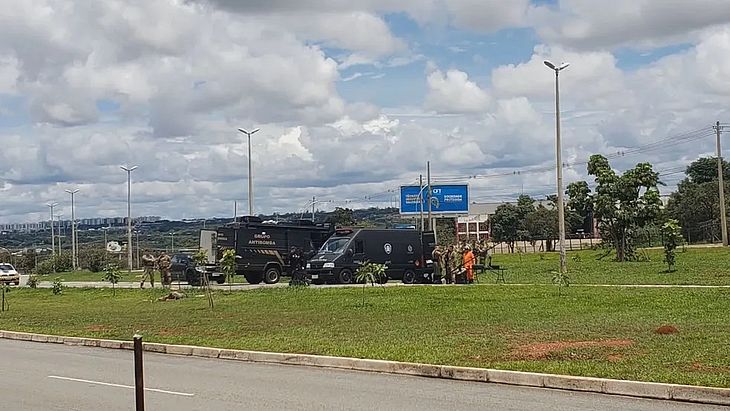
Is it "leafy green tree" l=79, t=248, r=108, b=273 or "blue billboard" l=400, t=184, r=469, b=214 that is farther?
"leafy green tree" l=79, t=248, r=108, b=273

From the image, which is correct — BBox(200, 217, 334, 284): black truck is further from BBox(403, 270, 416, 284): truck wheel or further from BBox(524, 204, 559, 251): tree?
BBox(524, 204, 559, 251): tree

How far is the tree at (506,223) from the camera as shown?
110438 mm

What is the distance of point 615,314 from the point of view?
20.5 meters

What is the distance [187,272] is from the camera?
4344 cm

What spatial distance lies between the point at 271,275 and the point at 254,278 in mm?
1062

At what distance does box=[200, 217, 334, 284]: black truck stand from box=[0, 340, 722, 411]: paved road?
24.4 meters

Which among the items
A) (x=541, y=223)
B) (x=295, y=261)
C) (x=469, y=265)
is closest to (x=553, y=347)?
(x=469, y=265)

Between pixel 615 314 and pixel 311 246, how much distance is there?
24273mm

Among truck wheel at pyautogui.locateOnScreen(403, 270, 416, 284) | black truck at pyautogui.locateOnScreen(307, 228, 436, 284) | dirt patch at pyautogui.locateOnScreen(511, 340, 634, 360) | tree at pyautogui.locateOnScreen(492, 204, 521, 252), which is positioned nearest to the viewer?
dirt patch at pyautogui.locateOnScreen(511, 340, 634, 360)

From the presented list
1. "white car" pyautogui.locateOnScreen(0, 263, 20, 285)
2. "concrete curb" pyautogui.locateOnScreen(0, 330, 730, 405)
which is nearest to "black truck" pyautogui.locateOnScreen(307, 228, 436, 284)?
"concrete curb" pyautogui.locateOnScreen(0, 330, 730, 405)

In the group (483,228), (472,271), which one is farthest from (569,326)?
(483,228)

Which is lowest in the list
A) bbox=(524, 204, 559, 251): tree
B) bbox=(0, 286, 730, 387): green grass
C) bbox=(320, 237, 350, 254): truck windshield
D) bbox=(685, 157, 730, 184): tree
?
bbox=(0, 286, 730, 387): green grass

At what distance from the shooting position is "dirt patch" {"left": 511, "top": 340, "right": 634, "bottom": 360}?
1443cm

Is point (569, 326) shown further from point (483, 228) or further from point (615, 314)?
point (483, 228)
